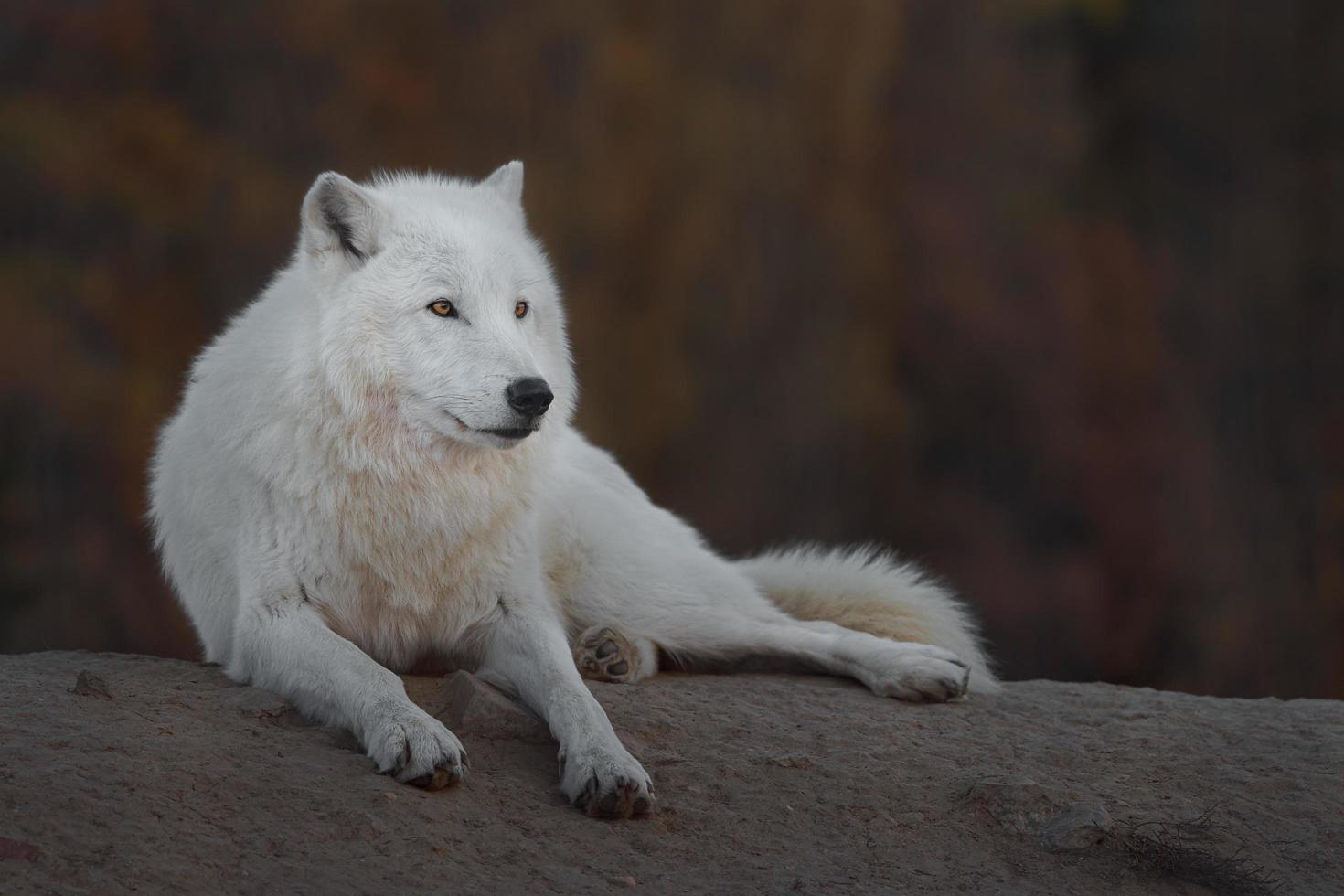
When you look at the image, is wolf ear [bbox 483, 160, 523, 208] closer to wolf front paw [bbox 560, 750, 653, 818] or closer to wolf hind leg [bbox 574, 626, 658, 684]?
wolf hind leg [bbox 574, 626, 658, 684]

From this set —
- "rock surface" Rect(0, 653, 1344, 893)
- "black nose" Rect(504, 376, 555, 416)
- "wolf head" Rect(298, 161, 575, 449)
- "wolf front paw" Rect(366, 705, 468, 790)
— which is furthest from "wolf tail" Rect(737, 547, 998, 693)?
"wolf front paw" Rect(366, 705, 468, 790)

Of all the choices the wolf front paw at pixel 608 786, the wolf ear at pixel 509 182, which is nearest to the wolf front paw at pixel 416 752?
the wolf front paw at pixel 608 786

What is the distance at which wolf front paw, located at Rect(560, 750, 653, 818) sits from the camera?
9.93 feet

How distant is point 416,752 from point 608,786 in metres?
0.42

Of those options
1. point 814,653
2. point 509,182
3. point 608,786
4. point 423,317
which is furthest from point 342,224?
point 814,653

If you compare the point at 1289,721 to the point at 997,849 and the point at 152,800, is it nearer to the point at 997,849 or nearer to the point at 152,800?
the point at 997,849

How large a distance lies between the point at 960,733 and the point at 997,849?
0.64 m

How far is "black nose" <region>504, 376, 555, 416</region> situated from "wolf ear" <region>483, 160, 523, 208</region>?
0.96m

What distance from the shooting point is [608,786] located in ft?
9.92

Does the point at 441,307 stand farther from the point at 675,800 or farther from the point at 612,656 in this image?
the point at 675,800

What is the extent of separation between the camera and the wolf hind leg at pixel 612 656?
4.01 meters

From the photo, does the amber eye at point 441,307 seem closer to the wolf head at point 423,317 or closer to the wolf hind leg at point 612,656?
the wolf head at point 423,317

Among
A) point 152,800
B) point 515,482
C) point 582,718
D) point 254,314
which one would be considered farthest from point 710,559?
point 152,800

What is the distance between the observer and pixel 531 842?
2887 millimetres
